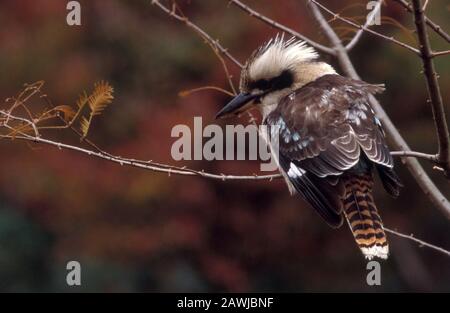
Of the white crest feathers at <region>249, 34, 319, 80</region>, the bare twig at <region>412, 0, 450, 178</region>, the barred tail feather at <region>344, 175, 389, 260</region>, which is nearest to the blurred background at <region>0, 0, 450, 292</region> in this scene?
the white crest feathers at <region>249, 34, 319, 80</region>

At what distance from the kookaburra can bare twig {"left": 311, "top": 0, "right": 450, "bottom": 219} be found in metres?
0.06

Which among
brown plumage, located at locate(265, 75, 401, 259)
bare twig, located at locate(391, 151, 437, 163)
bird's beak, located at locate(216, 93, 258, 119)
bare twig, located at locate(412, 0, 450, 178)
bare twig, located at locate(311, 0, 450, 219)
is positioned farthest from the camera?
bird's beak, located at locate(216, 93, 258, 119)

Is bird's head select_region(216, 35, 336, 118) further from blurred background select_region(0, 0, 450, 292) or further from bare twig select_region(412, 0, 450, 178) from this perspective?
blurred background select_region(0, 0, 450, 292)

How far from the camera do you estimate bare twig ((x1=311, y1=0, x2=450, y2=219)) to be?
3.77 meters

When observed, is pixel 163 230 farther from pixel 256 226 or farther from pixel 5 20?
pixel 5 20

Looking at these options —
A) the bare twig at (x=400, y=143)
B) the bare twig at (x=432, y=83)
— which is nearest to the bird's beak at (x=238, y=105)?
the bare twig at (x=400, y=143)

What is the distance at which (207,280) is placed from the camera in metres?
8.60

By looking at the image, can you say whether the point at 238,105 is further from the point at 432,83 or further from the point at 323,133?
the point at 432,83

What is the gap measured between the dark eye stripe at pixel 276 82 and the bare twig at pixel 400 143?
28 centimetres

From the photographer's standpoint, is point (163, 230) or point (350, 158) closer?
point (350, 158)

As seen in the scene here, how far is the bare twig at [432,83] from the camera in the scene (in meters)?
3.11

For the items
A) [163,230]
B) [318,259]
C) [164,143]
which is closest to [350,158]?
[164,143]

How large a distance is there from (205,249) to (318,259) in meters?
1.08

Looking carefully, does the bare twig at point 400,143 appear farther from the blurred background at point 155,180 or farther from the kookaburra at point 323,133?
the blurred background at point 155,180
